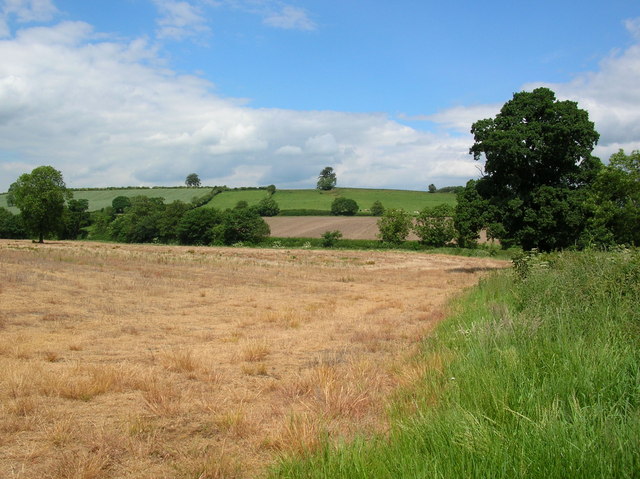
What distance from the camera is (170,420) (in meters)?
6.10

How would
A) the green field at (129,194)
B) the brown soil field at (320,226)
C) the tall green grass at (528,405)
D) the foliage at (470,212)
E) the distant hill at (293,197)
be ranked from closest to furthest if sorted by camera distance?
the tall green grass at (528,405) < the foliage at (470,212) < the brown soil field at (320,226) < the distant hill at (293,197) < the green field at (129,194)

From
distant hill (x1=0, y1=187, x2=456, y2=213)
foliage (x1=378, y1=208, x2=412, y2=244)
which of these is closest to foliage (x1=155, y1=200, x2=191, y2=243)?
distant hill (x1=0, y1=187, x2=456, y2=213)

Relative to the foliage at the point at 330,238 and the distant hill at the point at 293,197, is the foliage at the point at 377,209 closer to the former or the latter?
the distant hill at the point at 293,197

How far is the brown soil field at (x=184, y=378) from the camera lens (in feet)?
16.6

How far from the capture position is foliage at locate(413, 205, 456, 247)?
82.8 metres

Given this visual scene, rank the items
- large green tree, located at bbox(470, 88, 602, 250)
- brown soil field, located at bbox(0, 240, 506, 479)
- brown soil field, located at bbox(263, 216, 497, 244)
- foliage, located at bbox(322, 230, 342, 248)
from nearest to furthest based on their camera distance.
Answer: brown soil field, located at bbox(0, 240, 506, 479) → large green tree, located at bbox(470, 88, 602, 250) → foliage, located at bbox(322, 230, 342, 248) → brown soil field, located at bbox(263, 216, 497, 244)

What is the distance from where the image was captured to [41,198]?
60094mm

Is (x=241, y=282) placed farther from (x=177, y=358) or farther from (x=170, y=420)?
(x=170, y=420)

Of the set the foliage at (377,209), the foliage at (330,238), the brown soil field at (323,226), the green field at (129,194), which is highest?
the green field at (129,194)

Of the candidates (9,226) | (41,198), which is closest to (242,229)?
(41,198)

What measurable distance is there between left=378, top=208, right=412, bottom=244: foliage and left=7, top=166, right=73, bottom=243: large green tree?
2004 inches

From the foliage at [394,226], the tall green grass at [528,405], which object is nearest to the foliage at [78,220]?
the foliage at [394,226]

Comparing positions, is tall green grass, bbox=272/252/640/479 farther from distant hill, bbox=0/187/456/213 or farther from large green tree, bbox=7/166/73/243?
distant hill, bbox=0/187/456/213

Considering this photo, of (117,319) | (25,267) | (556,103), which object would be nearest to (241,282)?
(25,267)
